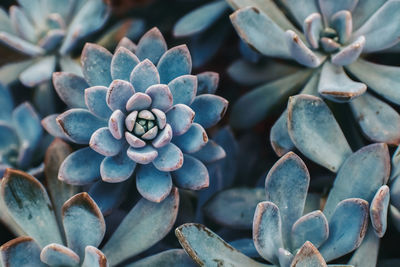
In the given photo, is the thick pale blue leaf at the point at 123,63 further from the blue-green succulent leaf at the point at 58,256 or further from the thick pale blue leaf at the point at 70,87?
the blue-green succulent leaf at the point at 58,256

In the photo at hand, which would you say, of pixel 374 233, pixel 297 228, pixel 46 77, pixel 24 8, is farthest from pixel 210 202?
pixel 24 8

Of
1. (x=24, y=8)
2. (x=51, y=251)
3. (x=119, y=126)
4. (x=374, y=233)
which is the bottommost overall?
(x=374, y=233)

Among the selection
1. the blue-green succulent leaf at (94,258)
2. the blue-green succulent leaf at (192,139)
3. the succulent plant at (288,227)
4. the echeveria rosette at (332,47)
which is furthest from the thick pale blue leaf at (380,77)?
the blue-green succulent leaf at (94,258)

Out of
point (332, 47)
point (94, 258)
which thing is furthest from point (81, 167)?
point (332, 47)

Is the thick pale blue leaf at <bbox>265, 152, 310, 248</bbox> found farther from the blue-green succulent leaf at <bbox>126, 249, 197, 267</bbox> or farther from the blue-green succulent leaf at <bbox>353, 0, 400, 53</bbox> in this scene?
the blue-green succulent leaf at <bbox>353, 0, 400, 53</bbox>

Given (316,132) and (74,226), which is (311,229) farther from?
(74,226)

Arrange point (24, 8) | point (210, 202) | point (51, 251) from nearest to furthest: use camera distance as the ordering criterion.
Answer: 1. point (51, 251)
2. point (210, 202)
3. point (24, 8)

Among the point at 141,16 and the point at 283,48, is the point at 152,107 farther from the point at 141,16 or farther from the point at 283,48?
the point at 141,16
